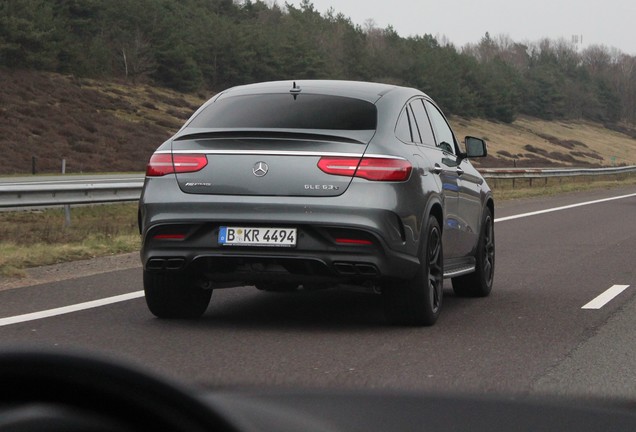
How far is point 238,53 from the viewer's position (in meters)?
101

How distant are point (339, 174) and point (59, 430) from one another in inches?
237

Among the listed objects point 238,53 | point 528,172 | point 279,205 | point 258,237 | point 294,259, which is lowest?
point 528,172

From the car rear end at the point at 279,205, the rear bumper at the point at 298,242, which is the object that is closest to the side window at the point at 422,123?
the car rear end at the point at 279,205

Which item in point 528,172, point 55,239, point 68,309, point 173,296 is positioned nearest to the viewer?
point 173,296

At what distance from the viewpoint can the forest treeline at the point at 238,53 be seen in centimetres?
7606

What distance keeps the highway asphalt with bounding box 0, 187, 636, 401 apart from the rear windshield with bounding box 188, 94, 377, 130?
133cm

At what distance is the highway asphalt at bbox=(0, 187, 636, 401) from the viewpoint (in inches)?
235

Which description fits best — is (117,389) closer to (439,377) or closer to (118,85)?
(439,377)

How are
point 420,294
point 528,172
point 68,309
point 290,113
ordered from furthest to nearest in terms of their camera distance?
point 528,172
point 68,309
point 290,113
point 420,294

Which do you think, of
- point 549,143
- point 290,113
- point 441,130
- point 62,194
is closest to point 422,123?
point 441,130

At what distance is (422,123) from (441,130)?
0.61 m

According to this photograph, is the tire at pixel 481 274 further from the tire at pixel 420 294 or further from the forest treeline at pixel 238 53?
the forest treeline at pixel 238 53

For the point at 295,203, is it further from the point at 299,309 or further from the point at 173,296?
the point at 299,309

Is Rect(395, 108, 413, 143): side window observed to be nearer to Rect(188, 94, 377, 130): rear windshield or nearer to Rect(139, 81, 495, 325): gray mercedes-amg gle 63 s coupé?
Rect(139, 81, 495, 325): gray mercedes-amg gle 63 s coupé
